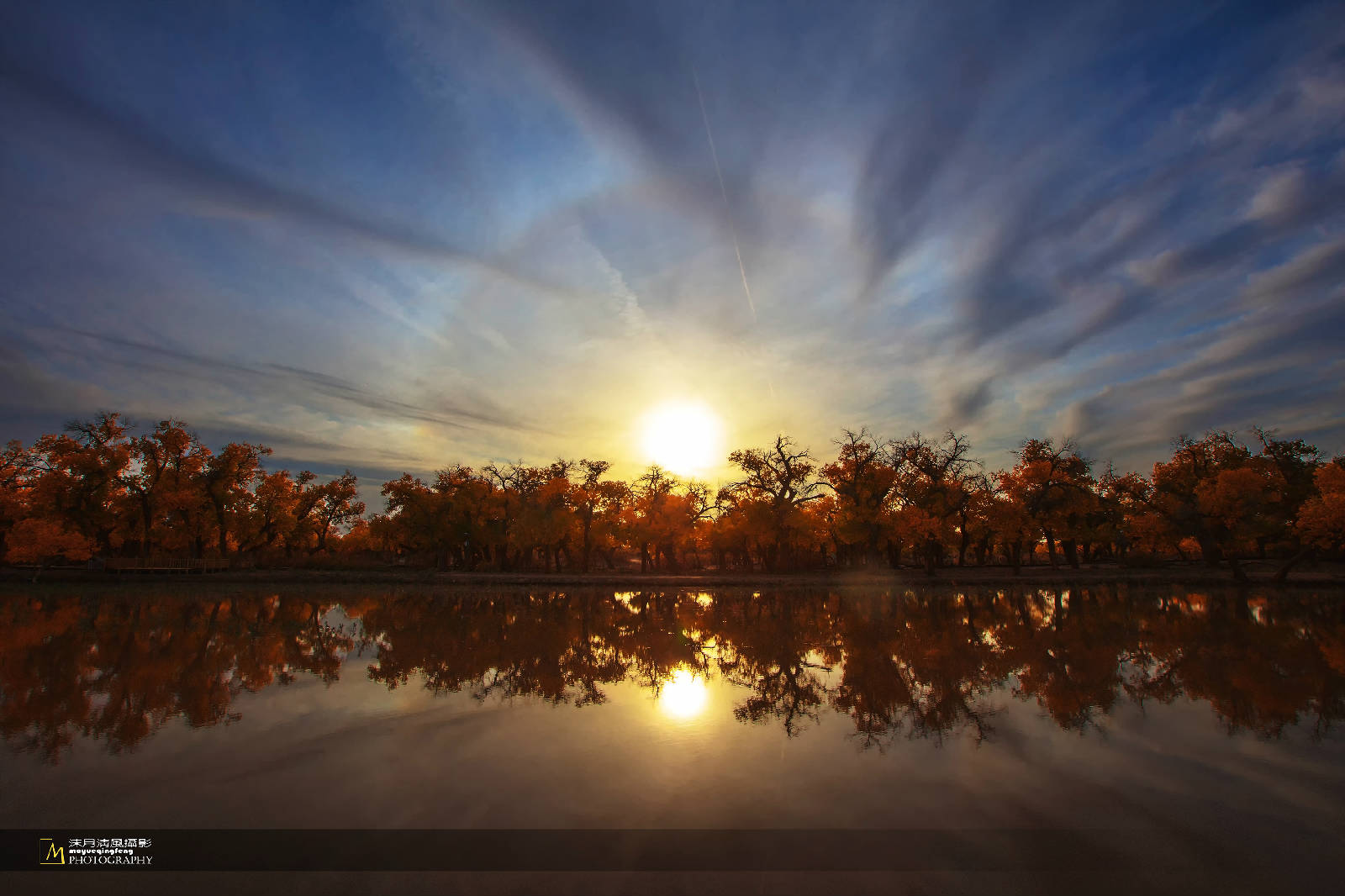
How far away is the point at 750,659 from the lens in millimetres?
16953

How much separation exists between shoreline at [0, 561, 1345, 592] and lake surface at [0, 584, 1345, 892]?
2806 cm

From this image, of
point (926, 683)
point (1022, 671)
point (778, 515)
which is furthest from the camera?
point (778, 515)

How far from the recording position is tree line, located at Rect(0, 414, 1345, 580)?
5116 cm

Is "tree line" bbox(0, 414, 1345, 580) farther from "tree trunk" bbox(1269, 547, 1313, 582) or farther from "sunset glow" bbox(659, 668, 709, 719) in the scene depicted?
"sunset glow" bbox(659, 668, 709, 719)

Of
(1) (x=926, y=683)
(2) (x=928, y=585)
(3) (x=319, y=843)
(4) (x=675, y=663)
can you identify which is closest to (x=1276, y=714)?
(1) (x=926, y=683)

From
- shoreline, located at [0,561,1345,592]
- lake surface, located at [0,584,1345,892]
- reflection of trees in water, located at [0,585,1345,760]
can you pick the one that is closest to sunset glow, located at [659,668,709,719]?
lake surface, located at [0,584,1345,892]

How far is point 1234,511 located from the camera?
4388cm

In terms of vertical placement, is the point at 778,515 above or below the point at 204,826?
above

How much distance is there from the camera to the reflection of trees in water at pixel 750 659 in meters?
11.1

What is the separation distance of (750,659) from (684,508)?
182 ft

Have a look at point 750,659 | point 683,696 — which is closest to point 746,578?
point 750,659

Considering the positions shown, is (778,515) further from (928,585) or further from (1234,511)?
(1234,511)

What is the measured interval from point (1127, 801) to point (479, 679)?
1249cm

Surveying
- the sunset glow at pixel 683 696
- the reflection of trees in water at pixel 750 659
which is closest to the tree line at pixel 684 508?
the reflection of trees in water at pixel 750 659
